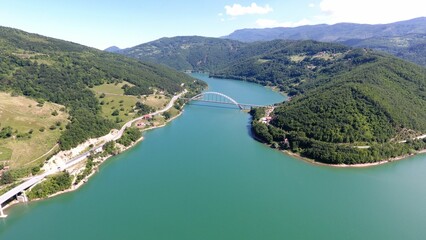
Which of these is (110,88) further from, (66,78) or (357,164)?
(357,164)

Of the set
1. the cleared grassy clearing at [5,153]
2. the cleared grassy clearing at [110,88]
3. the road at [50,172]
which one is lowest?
the road at [50,172]

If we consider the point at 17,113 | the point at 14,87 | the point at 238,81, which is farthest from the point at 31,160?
the point at 238,81

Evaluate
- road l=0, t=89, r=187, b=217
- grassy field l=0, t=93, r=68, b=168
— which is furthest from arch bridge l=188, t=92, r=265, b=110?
grassy field l=0, t=93, r=68, b=168

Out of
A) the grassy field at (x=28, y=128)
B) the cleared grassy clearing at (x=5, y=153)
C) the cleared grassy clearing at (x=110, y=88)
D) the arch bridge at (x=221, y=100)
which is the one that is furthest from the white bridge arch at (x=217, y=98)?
the cleared grassy clearing at (x=5, y=153)

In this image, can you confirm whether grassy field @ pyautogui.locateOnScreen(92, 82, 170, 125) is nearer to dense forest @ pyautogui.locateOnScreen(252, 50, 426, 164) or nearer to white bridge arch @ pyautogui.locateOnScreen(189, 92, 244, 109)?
white bridge arch @ pyautogui.locateOnScreen(189, 92, 244, 109)

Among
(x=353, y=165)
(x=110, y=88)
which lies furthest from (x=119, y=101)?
(x=353, y=165)

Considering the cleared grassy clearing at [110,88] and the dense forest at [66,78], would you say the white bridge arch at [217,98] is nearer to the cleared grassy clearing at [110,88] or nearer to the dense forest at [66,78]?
the dense forest at [66,78]
